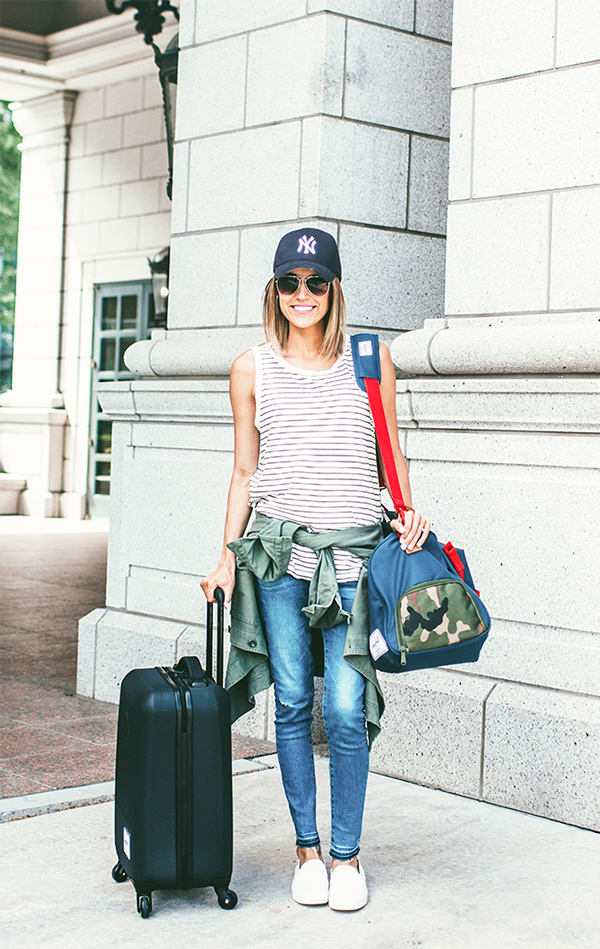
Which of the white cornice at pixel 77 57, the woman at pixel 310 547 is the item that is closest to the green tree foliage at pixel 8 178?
the white cornice at pixel 77 57

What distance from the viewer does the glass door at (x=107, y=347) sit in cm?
1641

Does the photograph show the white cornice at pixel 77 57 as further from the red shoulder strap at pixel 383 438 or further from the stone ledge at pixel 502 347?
the red shoulder strap at pixel 383 438

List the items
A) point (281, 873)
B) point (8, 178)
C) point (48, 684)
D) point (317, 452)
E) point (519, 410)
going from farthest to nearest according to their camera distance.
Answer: point (8, 178), point (48, 684), point (519, 410), point (281, 873), point (317, 452)

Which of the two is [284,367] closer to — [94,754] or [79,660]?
[94,754]

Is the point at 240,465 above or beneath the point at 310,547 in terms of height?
above

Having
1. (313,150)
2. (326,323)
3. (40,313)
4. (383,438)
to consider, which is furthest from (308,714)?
(40,313)

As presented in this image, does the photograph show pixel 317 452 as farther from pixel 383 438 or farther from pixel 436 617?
pixel 436 617

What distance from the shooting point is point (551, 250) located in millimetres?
4594

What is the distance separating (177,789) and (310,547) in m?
0.79

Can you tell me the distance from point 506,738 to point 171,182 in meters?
3.79

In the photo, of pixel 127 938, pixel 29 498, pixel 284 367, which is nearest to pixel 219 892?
pixel 127 938

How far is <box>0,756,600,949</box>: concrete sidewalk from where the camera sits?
128 inches

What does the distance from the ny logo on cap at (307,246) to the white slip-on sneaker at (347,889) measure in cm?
182

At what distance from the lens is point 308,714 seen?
11.6 ft
